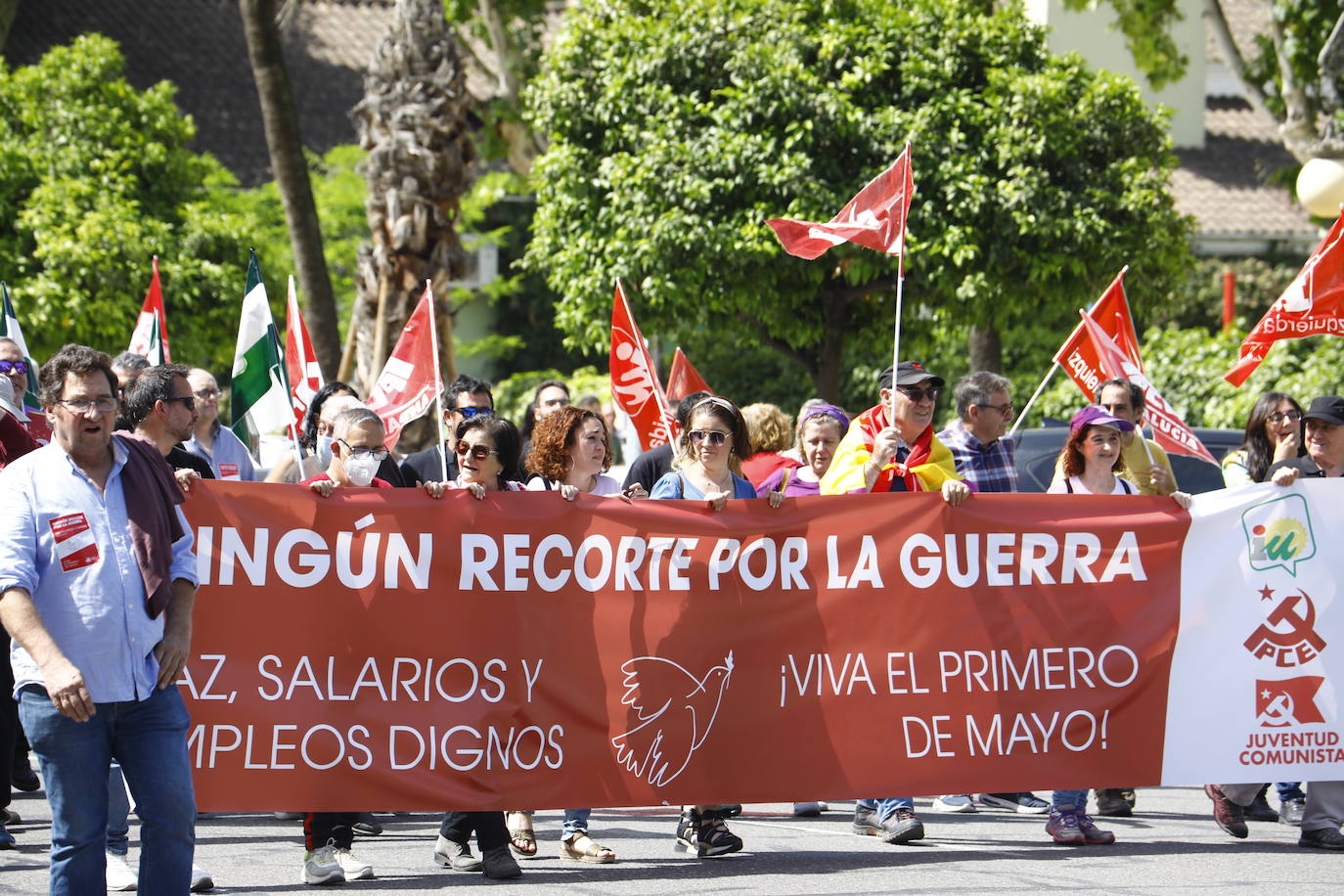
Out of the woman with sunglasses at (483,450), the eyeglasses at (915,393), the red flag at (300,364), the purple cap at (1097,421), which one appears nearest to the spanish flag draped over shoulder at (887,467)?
the eyeglasses at (915,393)

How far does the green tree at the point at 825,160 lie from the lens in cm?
1520

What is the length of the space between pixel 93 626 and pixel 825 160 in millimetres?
11595

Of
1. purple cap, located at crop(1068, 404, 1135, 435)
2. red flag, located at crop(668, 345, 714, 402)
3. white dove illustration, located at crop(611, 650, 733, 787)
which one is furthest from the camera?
red flag, located at crop(668, 345, 714, 402)

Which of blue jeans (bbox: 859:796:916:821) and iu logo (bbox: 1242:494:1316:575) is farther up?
iu logo (bbox: 1242:494:1316:575)

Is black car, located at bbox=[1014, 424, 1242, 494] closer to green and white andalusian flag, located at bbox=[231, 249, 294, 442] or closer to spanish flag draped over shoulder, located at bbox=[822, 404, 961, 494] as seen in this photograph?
spanish flag draped over shoulder, located at bbox=[822, 404, 961, 494]

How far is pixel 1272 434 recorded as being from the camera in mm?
8148

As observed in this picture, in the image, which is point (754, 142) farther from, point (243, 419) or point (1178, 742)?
point (1178, 742)

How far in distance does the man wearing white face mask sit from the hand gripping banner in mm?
91

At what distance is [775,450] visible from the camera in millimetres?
9070

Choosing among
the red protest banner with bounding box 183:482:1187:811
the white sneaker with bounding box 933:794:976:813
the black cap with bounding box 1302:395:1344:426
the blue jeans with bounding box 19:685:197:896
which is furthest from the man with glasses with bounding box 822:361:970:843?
the blue jeans with bounding box 19:685:197:896

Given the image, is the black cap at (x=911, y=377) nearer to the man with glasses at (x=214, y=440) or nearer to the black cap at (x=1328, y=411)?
the black cap at (x=1328, y=411)

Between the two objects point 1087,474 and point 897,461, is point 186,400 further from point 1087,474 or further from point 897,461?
point 1087,474

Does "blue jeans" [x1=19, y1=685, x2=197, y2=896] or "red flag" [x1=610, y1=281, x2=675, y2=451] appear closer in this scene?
"blue jeans" [x1=19, y1=685, x2=197, y2=896]

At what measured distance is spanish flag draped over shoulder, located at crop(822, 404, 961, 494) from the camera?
23.7ft
